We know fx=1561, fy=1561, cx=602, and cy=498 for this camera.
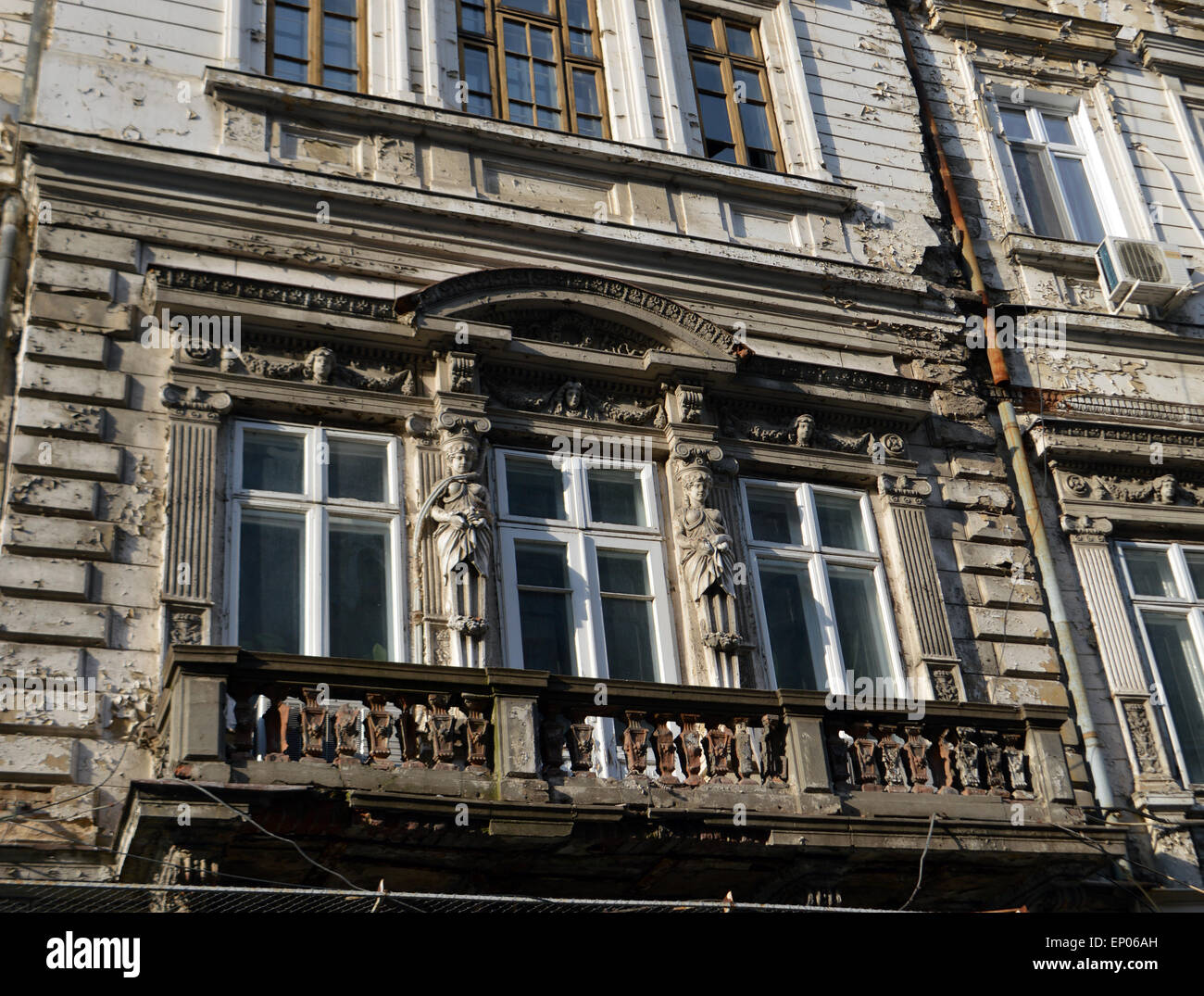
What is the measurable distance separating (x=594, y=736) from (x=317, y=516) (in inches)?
99.8

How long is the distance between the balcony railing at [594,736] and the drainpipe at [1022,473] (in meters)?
1.25

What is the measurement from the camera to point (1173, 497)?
1388cm

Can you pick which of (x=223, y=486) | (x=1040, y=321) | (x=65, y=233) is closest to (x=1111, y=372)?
(x=1040, y=321)

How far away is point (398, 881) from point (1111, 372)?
28.5ft

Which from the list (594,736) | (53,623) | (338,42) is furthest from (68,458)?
(338,42)

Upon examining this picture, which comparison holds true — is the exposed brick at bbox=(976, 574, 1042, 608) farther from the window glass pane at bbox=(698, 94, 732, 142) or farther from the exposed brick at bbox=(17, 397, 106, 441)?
the exposed brick at bbox=(17, 397, 106, 441)

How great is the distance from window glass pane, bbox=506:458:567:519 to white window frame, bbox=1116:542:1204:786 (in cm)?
508

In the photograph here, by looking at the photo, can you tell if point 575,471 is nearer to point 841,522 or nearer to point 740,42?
point 841,522

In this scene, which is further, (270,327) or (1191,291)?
(1191,291)

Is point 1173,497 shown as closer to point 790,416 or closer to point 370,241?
point 790,416

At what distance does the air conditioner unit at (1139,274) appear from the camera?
15.1 metres

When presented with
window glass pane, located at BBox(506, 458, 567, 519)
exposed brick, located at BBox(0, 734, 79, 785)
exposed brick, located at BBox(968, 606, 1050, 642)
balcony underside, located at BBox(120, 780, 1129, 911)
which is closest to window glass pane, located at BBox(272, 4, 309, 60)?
window glass pane, located at BBox(506, 458, 567, 519)

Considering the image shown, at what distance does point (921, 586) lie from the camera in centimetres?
1244

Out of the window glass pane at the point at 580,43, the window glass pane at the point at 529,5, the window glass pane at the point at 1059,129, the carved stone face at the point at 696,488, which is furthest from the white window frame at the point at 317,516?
the window glass pane at the point at 1059,129
